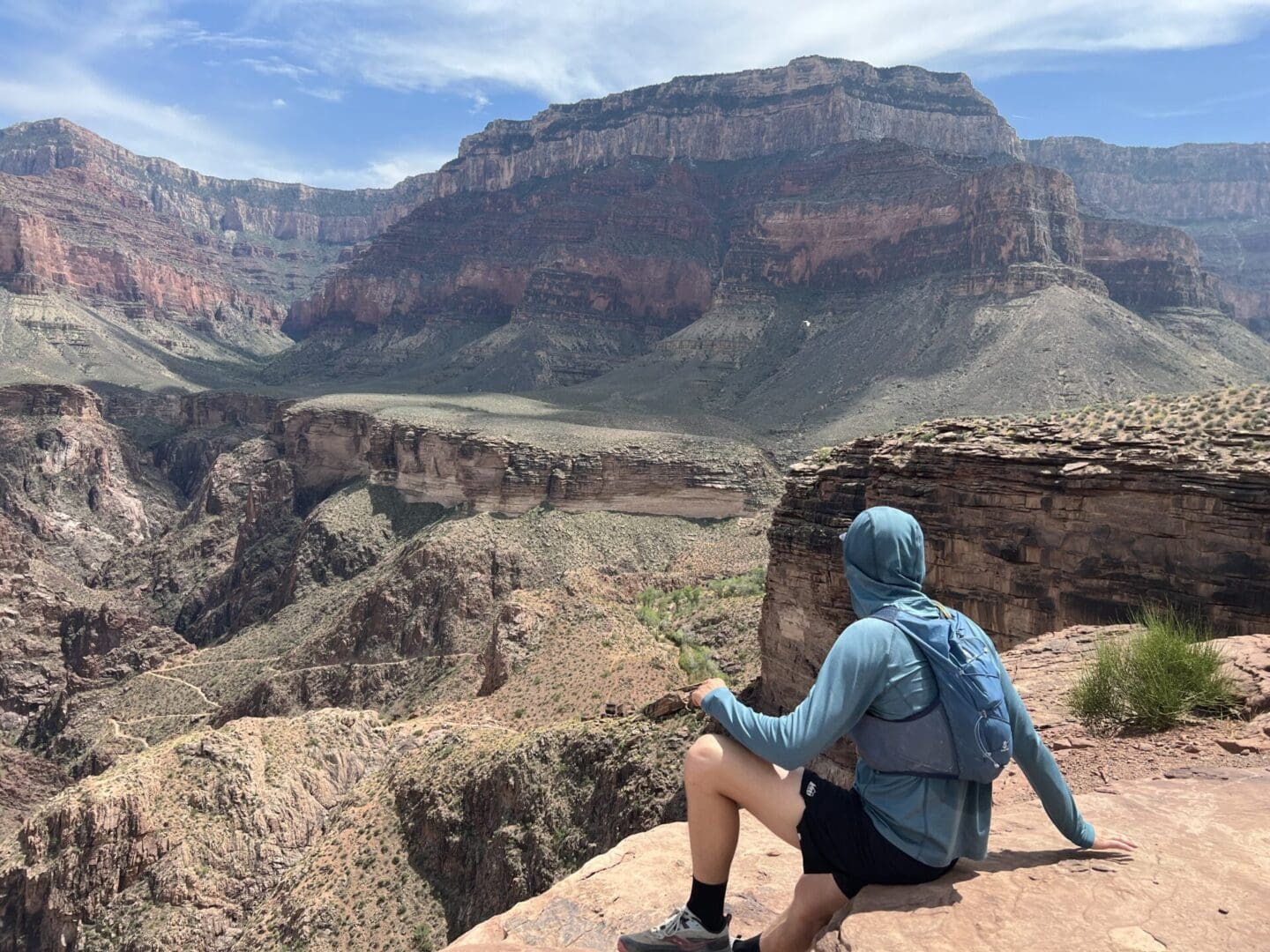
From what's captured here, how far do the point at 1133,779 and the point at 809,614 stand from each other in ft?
53.9

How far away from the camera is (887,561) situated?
563cm

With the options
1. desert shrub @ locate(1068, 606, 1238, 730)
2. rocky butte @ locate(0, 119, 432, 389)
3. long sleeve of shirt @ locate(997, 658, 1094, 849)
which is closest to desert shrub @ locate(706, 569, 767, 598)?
desert shrub @ locate(1068, 606, 1238, 730)

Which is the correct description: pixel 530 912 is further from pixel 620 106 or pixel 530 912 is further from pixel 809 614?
pixel 620 106

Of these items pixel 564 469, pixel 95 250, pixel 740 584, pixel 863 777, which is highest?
pixel 95 250

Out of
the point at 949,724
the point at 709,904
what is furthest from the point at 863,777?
the point at 709,904

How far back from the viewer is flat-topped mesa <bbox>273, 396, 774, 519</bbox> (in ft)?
207

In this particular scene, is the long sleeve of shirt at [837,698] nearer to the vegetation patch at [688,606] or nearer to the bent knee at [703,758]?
the bent knee at [703,758]

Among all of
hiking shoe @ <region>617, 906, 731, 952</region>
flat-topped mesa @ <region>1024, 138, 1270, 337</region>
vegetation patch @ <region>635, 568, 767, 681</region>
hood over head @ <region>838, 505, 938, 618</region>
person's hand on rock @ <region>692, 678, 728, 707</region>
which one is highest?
flat-topped mesa @ <region>1024, 138, 1270, 337</region>

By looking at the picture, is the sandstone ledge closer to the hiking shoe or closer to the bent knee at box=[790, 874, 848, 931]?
the bent knee at box=[790, 874, 848, 931]

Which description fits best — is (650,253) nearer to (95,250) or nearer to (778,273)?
(778,273)

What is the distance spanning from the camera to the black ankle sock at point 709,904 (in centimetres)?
593

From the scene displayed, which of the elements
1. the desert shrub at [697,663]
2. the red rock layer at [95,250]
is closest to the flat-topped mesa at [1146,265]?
the desert shrub at [697,663]

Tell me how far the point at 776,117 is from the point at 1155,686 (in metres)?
162

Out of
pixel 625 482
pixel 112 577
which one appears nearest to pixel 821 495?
pixel 625 482
